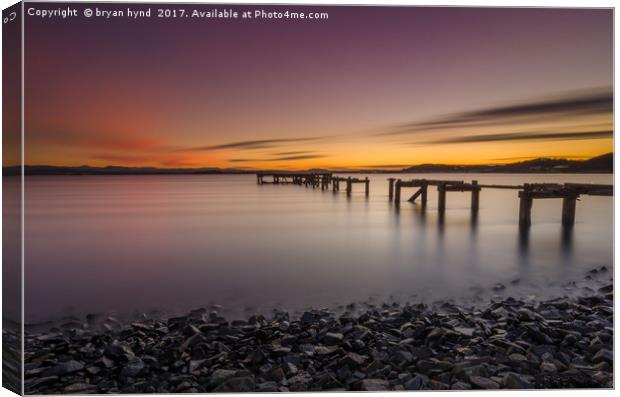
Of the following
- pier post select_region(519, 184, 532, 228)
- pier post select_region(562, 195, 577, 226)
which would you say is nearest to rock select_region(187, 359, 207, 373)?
pier post select_region(519, 184, 532, 228)

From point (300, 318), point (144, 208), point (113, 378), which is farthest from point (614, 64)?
point (144, 208)

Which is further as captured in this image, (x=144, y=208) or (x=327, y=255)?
(x=144, y=208)

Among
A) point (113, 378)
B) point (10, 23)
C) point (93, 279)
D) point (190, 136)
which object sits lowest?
point (113, 378)

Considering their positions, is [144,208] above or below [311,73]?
below

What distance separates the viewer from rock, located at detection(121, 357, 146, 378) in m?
3.46

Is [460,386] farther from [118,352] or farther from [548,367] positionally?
[118,352]

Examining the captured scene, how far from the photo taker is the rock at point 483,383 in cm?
353

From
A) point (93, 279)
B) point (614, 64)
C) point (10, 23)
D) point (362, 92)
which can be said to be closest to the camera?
point (10, 23)

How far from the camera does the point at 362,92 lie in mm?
4047

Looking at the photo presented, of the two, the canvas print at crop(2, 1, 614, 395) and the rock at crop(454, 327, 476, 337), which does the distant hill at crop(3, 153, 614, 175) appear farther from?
the rock at crop(454, 327, 476, 337)

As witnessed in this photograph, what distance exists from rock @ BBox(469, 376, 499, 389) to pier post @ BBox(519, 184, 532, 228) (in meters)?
3.22

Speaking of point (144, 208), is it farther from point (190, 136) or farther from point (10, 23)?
point (10, 23)

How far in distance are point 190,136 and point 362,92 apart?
128 cm

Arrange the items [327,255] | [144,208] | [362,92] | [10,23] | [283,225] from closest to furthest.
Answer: [10,23] → [362,92] → [327,255] → [283,225] → [144,208]
